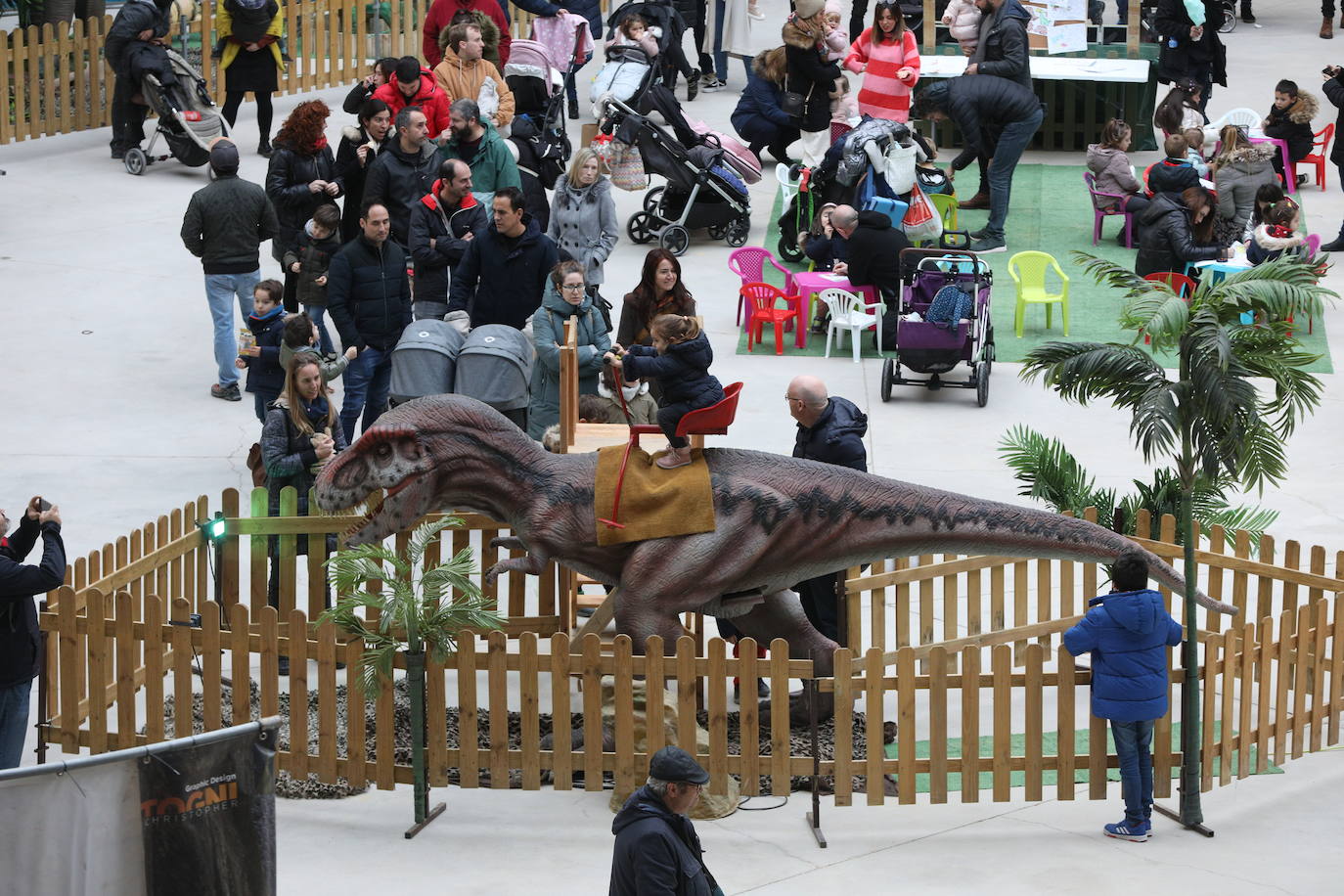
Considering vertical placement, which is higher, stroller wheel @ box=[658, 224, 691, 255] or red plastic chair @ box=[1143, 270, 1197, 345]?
stroller wheel @ box=[658, 224, 691, 255]

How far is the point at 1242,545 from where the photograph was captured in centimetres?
1072

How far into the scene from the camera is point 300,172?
1616cm

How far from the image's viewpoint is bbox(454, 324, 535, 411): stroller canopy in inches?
496

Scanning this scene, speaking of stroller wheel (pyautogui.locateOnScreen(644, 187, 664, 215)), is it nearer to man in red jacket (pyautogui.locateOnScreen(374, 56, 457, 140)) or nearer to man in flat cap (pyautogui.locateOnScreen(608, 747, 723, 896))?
man in red jacket (pyautogui.locateOnScreen(374, 56, 457, 140))

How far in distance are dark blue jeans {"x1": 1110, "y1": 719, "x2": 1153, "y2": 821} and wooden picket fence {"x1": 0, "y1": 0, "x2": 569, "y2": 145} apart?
14.9 metres

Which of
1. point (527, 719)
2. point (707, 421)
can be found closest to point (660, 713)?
point (527, 719)

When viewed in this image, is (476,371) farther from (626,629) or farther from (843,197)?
(843,197)

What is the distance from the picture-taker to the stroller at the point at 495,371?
12.6m

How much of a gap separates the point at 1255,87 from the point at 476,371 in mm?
16620

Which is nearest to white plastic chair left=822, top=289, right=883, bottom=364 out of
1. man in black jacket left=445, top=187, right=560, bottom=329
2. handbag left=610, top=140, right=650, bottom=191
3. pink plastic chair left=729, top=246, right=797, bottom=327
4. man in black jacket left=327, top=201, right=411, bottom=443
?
pink plastic chair left=729, top=246, right=797, bottom=327

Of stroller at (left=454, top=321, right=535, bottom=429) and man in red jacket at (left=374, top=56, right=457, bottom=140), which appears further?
man in red jacket at (left=374, top=56, right=457, bottom=140)

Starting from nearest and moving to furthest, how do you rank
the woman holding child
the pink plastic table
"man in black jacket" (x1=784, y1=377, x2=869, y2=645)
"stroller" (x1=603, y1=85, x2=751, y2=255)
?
"man in black jacket" (x1=784, y1=377, x2=869, y2=645) → the woman holding child → the pink plastic table → "stroller" (x1=603, y1=85, x2=751, y2=255)

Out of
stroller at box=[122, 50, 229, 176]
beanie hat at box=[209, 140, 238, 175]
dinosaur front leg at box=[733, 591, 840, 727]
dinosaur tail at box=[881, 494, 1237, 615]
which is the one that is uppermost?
stroller at box=[122, 50, 229, 176]

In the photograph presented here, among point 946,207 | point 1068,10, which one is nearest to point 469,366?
point 946,207
